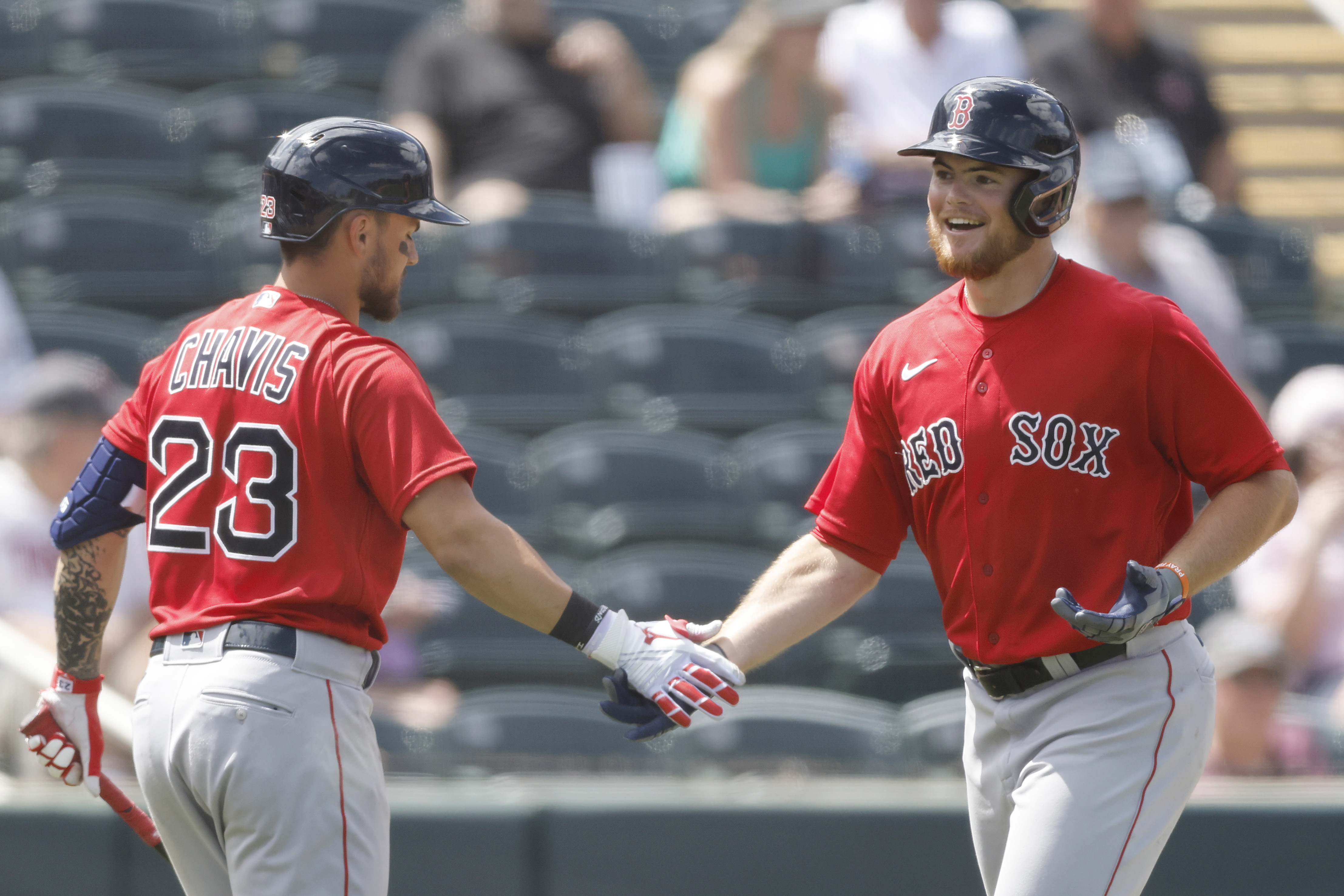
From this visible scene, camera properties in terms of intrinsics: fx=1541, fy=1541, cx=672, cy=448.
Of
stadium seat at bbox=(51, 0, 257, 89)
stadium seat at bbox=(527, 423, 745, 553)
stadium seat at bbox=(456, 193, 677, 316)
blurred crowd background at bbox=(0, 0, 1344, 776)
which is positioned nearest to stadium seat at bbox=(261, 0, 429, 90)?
blurred crowd background at bbox=(0, 0, 1344, 776)

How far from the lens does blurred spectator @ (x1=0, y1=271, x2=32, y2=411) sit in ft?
18.4

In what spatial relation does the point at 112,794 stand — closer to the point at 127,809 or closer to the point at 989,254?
the point at 127,809

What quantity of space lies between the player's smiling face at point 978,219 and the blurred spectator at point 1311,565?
2.25 metres

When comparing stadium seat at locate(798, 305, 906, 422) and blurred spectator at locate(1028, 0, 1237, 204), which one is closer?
stadium seat at locate(798, 305, 906, 422)

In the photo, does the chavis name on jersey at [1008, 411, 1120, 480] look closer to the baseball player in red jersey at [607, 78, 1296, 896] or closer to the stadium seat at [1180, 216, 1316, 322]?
the baseball player in red jersey at [607, 78, 1296, 896]

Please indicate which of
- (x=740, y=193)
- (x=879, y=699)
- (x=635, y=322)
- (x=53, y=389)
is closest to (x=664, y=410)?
(x=635, y=322)

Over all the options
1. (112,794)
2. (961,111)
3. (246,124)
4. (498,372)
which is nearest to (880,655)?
(498,372)

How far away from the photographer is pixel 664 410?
607 cm

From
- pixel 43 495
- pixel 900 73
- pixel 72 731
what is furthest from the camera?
pixel 900 73

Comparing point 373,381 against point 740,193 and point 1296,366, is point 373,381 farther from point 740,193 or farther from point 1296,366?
point 1296,366

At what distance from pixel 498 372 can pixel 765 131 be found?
5.32 ft

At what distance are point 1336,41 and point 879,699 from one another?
6.01 m

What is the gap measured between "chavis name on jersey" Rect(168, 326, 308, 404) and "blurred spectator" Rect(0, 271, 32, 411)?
3131 mm

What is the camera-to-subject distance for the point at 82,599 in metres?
3.00
